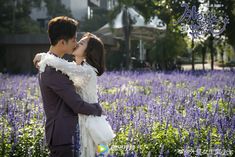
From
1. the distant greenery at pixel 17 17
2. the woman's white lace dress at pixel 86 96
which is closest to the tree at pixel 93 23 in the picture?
the distant greenery at pixel 17 17

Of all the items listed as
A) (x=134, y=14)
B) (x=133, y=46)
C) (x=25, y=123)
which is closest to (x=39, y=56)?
(x=25, y=123)

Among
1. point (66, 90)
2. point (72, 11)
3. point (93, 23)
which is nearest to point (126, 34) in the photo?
point (93, 23)

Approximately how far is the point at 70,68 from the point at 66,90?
0.74 ft

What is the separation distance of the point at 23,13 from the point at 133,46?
13.7 m

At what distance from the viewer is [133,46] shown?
47.4 meters

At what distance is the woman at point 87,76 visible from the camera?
3.50m

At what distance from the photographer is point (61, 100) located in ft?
11.4

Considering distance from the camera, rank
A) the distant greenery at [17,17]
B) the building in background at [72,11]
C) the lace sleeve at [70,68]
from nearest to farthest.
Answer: the lace sleeve at [70,68] → the distant greenery at [17,17] → the building in background at [72,11]

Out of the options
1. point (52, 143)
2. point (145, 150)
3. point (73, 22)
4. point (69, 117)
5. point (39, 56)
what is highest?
point (73, 22)

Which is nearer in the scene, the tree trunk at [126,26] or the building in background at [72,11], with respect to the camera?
the tree trunk at [126,26]

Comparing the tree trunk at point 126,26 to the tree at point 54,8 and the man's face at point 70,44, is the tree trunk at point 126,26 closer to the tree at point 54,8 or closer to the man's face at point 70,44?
the tree at point 54,8

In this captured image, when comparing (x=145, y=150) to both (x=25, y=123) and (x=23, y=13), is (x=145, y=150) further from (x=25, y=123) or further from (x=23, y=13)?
(x=23, y=13)

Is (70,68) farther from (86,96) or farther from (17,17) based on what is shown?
(17,17)

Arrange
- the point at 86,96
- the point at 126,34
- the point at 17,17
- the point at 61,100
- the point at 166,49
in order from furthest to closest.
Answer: the point at 17,17, the point at 166,49, the point at 126,34, the point at 86,96, the point at 61,100
